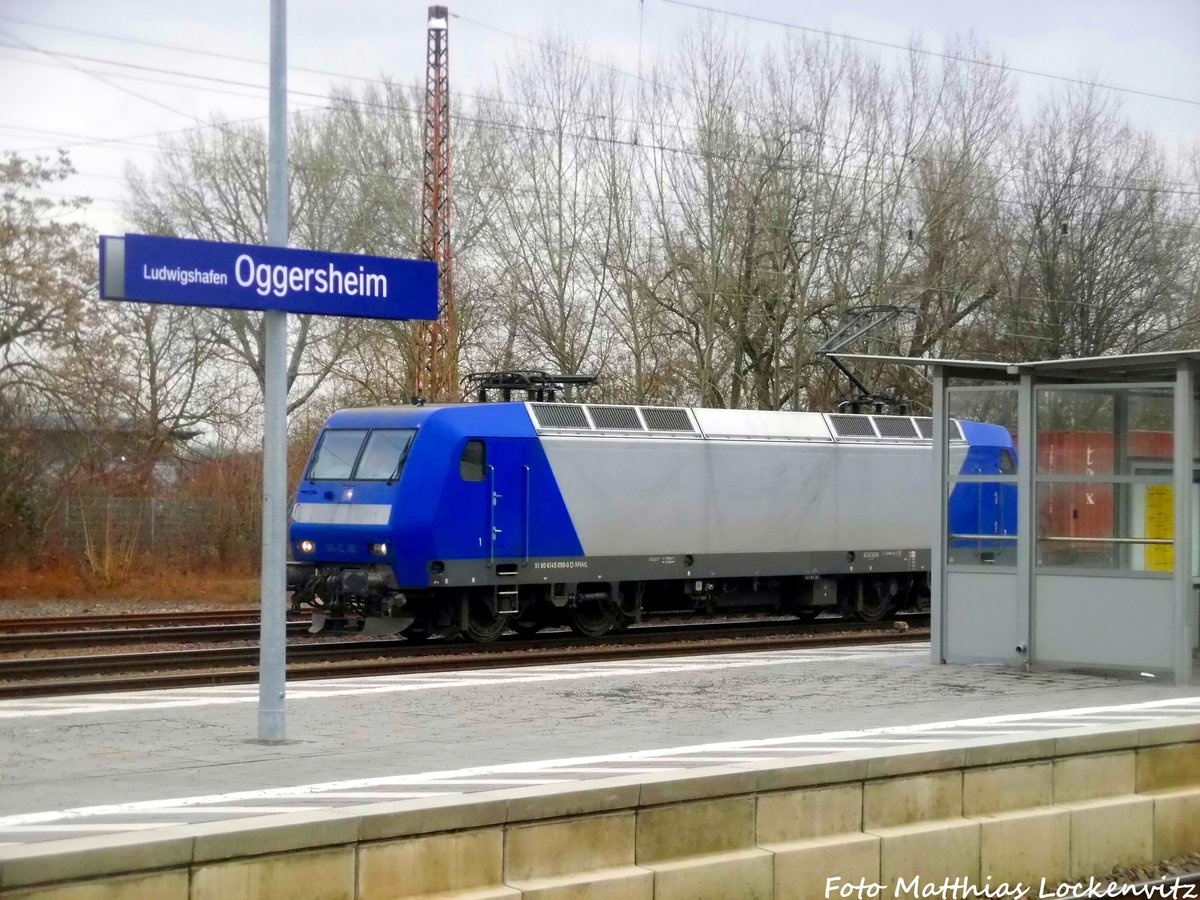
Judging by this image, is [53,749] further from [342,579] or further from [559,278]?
[559,278]

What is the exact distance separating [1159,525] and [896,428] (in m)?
10.8

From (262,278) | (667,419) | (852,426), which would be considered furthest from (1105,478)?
(852,426)

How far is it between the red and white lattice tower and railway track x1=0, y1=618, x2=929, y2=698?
29.1 ft

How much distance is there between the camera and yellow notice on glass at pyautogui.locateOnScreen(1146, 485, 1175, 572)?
12.5 meters

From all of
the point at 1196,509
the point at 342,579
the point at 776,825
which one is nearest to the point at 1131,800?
the point at 776,825

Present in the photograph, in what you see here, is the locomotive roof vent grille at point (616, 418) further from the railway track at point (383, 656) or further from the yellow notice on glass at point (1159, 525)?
the yellow notice on glass at point (1159, 525)

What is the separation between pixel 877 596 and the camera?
23.5 metres

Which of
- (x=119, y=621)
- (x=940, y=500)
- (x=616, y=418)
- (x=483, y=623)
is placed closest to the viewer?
(x=940, y=500)

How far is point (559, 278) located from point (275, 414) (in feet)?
81.9

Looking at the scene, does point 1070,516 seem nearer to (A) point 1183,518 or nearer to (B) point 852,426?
(A) point 1183,518

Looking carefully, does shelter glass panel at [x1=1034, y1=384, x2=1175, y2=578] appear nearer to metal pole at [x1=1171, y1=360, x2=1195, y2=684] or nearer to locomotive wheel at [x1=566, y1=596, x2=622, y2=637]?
metal pole at [x1=1171, y1=360, x2=1195, y2=684]

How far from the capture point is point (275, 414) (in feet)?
29.4

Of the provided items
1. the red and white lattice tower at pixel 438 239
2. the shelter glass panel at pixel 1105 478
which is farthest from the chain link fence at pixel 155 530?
the shelter glass panel at pixel 1105 478

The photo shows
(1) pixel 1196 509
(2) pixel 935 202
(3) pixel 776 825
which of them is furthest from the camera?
(2) pixel 935 202
